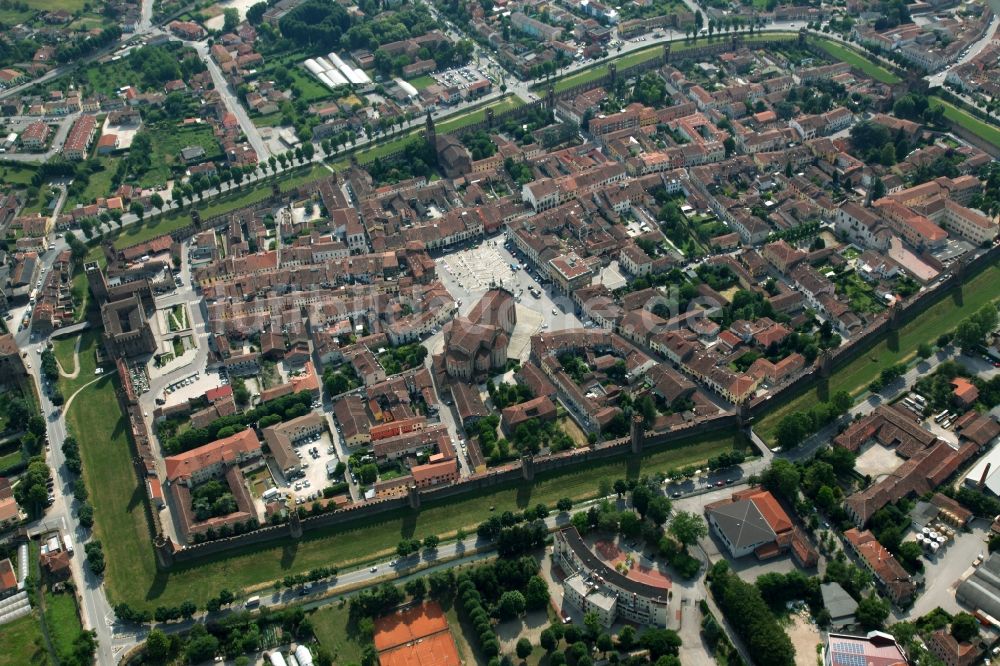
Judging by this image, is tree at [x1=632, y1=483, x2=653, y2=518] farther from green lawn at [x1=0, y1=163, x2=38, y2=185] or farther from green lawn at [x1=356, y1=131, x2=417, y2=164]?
green lawn at [x1=0, y1=163, x2=38, y2=185]

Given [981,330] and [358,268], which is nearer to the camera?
[981,330]

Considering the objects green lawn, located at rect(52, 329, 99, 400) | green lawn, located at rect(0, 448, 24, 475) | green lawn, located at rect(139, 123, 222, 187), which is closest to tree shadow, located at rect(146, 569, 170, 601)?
green lawn, located at rect(0, 448, 24, 475)

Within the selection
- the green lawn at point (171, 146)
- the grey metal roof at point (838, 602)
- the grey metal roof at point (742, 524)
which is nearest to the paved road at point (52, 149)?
the green lawn at point (171, 146)

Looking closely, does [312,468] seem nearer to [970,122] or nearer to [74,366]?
[74,366]

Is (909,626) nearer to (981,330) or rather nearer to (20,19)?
(981,330)

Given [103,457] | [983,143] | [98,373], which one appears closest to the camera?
[103,457]

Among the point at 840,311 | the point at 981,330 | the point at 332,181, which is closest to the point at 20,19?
the point at 332,181
